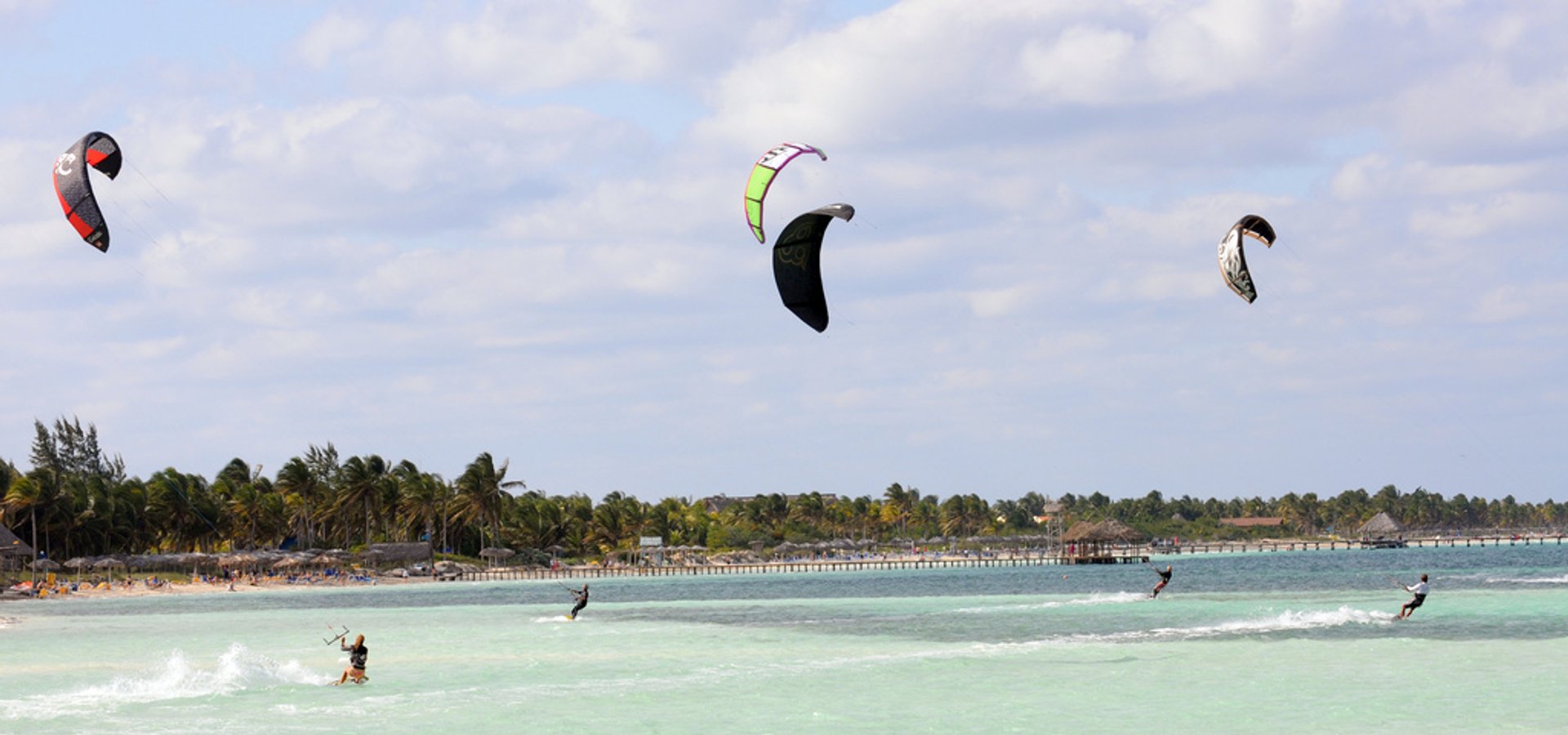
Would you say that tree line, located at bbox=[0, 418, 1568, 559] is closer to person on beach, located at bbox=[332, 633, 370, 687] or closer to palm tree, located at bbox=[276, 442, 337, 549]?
palm tree, located at bbox=[276, 442, 337, 549]

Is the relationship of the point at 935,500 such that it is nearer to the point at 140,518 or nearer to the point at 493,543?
the point at 493,543

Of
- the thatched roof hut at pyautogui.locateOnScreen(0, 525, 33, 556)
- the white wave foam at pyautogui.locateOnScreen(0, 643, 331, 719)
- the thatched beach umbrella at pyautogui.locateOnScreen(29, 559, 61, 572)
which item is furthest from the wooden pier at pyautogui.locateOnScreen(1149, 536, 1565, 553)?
the white wave foam at pyautogui.locateOnScreen(0, 643, 331, 719)

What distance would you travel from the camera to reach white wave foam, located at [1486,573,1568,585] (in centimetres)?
5006

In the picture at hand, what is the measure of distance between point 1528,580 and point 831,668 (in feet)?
131

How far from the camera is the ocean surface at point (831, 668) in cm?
1720

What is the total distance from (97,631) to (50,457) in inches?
2900

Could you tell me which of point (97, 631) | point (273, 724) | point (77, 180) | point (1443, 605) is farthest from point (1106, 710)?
point (97, 631)

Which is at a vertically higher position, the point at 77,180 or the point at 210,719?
the point at 77,180

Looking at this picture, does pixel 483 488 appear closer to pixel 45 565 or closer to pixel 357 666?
pixel 45 565

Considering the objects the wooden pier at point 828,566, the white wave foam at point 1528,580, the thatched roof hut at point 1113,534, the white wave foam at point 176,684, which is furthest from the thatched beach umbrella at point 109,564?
the white wave foam at point 1528,580

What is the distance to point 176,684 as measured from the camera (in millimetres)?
21156

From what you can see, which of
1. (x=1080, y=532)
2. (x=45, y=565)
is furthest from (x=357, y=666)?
(x=1080, y=532)

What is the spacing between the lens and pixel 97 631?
1378 inches

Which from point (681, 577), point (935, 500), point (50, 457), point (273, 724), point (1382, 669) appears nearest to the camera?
point (273, 724)
